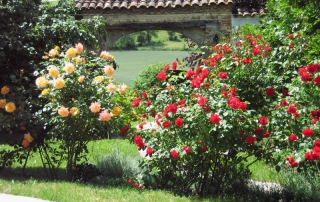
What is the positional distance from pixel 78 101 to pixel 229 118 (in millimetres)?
1850

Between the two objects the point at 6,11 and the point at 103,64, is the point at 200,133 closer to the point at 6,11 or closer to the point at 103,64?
the point at 103,64

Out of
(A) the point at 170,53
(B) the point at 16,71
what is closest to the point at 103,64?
(B) the point at 16,71

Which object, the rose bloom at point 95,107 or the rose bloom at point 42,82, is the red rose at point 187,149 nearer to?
the rose bloom at point 95,107

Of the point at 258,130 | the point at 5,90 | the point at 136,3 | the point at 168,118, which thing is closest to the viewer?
the point at 258,130

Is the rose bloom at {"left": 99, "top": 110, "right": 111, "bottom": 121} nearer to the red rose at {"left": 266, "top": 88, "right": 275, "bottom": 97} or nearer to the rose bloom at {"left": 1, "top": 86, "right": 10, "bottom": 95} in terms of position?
the rose bloom at {"left": 1, "top": 86, "right": 10, "bottom": 95}

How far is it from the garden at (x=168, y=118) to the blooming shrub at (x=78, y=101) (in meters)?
0.01

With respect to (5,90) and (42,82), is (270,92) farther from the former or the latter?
(5,90)

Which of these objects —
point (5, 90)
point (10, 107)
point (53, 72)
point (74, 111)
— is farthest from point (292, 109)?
point (5, 90)

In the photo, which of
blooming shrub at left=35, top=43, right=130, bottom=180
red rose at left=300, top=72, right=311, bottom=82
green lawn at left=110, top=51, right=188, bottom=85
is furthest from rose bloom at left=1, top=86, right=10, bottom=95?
green lawn at left=110, top=51, right=188, bottom=85

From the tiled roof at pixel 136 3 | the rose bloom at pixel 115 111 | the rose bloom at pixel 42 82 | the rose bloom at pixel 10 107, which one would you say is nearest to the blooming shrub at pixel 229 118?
the rose bloom at pixel 115 111

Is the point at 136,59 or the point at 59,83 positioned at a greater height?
the point at 59,83

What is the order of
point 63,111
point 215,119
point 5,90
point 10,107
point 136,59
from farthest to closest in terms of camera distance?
point 136,59 → point 5,90 → point 10,107 → point 63,111 → point 215,119

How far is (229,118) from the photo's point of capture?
451cm

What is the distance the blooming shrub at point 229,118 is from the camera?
4.55 m
